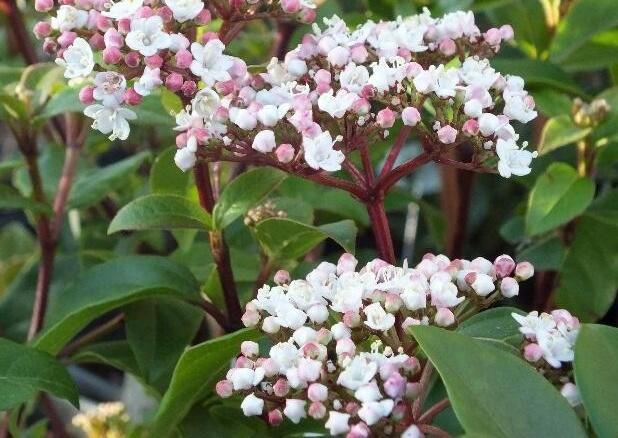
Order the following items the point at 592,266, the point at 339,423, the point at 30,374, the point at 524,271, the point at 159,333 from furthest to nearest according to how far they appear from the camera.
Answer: the point at 592,266
the point at 159,333
the point at 30,374
the point at 524,271
the point at 339,423

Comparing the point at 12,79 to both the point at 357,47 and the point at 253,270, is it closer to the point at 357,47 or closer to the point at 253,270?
the point at 253,270

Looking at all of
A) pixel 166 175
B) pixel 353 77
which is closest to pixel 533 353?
pixel 353 77

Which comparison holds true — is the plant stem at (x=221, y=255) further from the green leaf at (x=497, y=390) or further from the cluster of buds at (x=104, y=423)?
the green leaf at (x=497, y=390)

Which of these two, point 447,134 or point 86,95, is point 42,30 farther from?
point 447,134

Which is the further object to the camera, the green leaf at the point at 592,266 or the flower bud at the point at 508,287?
the green leaf at the point at 592,266

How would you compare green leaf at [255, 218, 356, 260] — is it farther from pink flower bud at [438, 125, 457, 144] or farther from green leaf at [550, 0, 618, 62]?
green leaf at [550, 0, 618, 62]

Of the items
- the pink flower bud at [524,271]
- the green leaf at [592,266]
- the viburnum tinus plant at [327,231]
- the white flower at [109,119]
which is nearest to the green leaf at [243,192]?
the viburnum tinus plant at [327,231]
